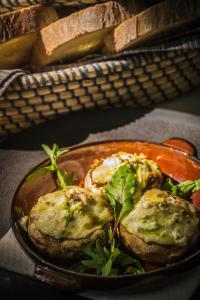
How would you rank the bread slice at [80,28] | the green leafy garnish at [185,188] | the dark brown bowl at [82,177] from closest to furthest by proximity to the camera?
the dark brown bowl at [82,177] < the green leafy garnish at [185,188] < the bread slice at [80,28]

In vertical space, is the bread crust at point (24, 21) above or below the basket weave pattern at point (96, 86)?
above

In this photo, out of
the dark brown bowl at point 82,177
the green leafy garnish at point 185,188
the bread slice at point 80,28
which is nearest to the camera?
the dark brown bowl at point 82,177

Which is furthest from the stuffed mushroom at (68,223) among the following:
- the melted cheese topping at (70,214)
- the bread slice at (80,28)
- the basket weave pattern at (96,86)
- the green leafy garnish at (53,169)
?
the bread slice at (80,28)

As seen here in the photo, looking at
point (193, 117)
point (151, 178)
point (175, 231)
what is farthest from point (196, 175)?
point (193, 117)

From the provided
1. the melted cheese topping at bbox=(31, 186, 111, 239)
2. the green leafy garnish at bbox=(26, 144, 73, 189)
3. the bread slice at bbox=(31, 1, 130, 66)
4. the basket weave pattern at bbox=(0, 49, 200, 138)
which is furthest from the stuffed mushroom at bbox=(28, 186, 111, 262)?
the bread slice at bbox=(31, 1, 130, 66)

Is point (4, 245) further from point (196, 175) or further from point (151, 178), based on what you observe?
point (196, 175)

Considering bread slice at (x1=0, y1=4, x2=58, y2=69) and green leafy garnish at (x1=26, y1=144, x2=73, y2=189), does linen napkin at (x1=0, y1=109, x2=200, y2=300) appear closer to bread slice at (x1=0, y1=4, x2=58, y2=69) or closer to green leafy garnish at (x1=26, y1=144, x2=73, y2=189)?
green leafy garnish at (x1=26, y1=144, x2=73, y2=189)

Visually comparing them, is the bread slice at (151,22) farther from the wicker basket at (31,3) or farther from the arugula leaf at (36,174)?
the arugula leaf at (36,174)

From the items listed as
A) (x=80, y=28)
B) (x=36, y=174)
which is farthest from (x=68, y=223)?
(x=80, y=28)

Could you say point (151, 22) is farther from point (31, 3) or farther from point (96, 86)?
point (31, 3)

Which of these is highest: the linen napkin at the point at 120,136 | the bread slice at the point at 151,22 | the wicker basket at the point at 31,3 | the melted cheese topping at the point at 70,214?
the wicker basket at the point at 31,3
